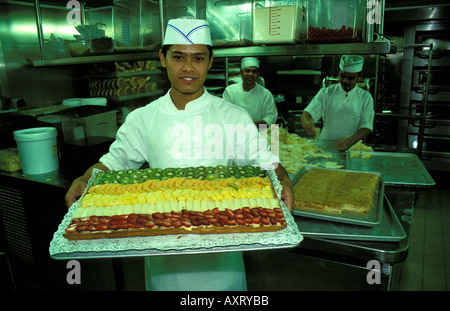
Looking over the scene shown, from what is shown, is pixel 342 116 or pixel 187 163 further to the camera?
pixel 342 116

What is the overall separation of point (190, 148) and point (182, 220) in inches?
22.7

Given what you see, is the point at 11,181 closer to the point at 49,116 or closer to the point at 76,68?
the point at 49,116

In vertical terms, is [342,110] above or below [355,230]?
above

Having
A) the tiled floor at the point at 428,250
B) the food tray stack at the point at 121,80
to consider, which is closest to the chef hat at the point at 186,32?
the food tray stack at the point at 121,80

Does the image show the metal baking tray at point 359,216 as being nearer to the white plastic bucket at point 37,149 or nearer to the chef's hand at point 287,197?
the chef's hand at point 287,197

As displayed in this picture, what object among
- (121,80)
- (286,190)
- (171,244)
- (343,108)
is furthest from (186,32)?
(343,108)

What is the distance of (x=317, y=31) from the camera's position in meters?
1.90

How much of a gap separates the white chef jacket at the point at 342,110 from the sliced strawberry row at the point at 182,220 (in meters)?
2.77

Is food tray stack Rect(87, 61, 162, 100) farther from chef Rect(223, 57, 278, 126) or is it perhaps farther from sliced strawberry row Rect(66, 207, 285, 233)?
sliced strawberry row Rect(66, 207, 285, 233)

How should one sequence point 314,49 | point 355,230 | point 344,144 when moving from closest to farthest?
point 355,230
point 314,49
point 344,144

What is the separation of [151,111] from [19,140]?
54.8 inches

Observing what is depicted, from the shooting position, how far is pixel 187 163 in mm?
1897

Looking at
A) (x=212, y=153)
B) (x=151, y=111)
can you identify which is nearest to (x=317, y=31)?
(x=212, y=153)

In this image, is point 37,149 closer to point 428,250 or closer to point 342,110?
point 342,110
